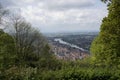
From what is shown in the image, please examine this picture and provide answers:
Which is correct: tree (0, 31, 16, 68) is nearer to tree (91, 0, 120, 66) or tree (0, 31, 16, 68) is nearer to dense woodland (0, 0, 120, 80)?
dense woodland (0, 0, 120, 80)

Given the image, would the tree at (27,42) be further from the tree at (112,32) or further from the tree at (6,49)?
the tree at (112,32)

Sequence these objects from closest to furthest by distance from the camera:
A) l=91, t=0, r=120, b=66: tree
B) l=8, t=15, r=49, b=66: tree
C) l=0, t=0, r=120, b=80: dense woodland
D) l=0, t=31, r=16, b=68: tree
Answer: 1. l=0, t=0, r=120, b=80: dense woodland
2. l=91, t=0, r=120, b=66: tree
3. l=0, t=31, r=16, b=68: tree
4. l=8, t=15, r=49, b=66: tree

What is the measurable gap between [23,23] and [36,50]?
785 cm

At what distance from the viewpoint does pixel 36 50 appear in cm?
6197

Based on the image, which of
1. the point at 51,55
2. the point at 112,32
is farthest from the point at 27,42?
the point at 112,32

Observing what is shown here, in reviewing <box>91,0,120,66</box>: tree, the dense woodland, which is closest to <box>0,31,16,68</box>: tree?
the dense woodland

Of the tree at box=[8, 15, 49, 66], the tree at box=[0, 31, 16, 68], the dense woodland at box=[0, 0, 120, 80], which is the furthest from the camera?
the tree at box=[8, 15, 49, 66]

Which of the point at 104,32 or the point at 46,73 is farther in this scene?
the point at 104,32

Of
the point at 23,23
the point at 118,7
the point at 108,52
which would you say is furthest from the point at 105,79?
the point at 23,23

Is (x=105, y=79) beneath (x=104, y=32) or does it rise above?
beneath

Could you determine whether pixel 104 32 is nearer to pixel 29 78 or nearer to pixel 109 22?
pixel 109 22

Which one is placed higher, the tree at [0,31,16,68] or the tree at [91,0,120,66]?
Answer: the tree at [91,0,120,66]

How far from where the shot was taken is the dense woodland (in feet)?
43.5

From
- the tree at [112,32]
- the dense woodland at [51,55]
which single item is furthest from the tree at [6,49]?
the tree at [112,32]
